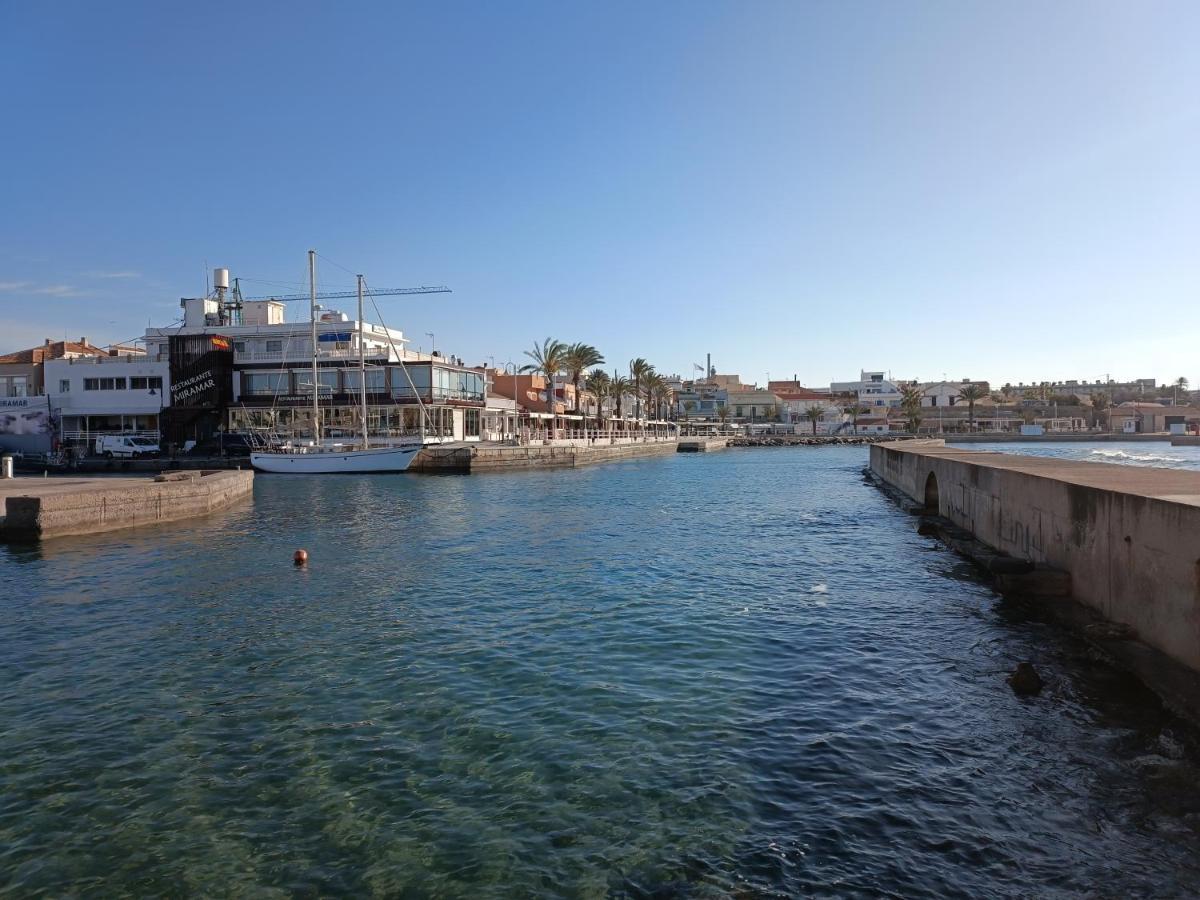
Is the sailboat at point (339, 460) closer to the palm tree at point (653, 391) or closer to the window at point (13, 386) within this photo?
the window at point (13, 386)

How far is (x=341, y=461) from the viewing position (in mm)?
52750

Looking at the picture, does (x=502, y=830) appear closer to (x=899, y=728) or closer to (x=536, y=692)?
(x=536, y=692)

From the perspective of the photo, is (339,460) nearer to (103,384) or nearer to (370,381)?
(370,381)

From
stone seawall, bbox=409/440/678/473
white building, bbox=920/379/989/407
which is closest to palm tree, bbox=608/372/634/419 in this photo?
stone seawall, bbox=409/440/678/473

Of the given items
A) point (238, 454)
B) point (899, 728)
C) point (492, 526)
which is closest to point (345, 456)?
point (238, 454)

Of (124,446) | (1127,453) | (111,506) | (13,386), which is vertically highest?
(13,386)

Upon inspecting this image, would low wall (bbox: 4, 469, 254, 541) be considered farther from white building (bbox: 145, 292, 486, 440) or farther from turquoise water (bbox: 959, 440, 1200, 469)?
turquoise water (bbox: 959, 440, 1200, 469)

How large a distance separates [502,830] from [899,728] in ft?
14.7

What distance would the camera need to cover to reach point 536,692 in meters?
9.34

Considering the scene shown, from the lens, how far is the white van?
62.8 metres

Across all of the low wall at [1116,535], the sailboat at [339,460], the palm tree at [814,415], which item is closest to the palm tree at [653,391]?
the palm tree at [814,415]

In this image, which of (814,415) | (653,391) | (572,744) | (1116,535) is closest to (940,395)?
(814,415)

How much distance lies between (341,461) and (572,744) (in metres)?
48.4

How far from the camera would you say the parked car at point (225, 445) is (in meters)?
63.4
